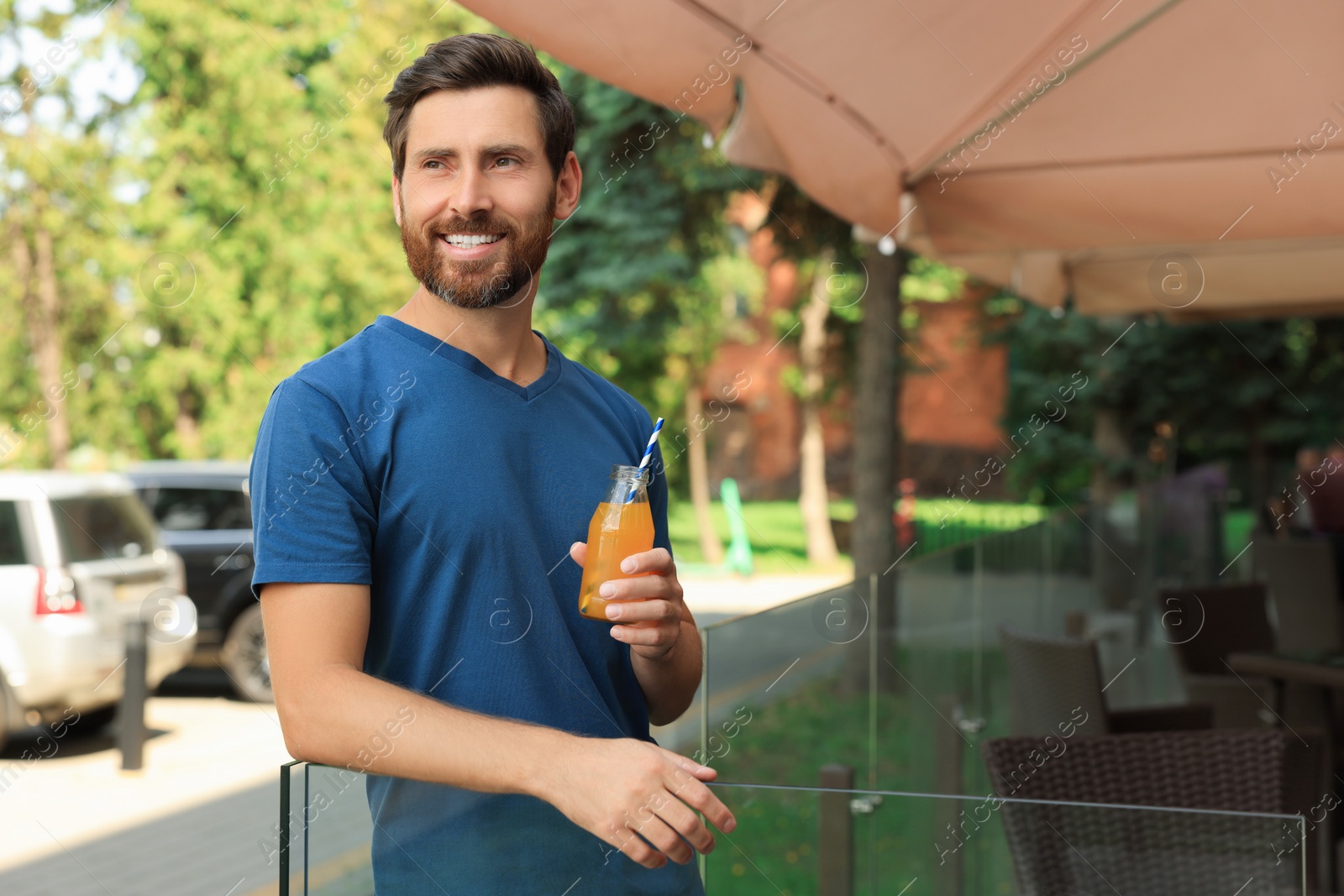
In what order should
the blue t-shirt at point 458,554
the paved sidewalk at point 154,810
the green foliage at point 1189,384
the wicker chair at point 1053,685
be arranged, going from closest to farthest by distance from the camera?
1. the blue t-shirt at point 458,554
2. the wicker chair at point 1053,685
3. the paved sidewalk at point 154,810
4. the green foliage at point 1189,384

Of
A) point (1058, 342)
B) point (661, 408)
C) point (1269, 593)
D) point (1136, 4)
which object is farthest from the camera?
point (661, 408)

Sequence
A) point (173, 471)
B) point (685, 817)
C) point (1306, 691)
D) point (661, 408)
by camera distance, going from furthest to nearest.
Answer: point (661, 408) → point (173, 471) → point (1306, 691) → point (685, 817)

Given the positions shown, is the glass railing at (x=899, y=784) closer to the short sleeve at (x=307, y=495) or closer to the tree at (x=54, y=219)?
the short sleeve at (x=307, y=495)

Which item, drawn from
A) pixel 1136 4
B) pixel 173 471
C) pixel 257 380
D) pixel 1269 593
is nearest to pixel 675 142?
pixel 173 471

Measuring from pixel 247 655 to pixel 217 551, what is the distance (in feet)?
2.97

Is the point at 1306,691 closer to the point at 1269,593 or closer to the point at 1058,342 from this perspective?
the point at 1269,593

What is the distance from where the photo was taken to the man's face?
1784 millimetres

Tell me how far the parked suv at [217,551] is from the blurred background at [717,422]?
1.1 inches

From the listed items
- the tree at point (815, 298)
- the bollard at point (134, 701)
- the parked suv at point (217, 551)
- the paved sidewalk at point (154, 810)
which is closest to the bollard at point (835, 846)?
the paved sidewalk at point (154, 810)

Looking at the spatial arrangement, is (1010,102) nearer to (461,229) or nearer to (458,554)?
(461,229)

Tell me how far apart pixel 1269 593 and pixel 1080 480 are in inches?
399

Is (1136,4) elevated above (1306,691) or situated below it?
above

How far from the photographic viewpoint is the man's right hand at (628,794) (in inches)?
52.3

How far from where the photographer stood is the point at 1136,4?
9.38 ft
